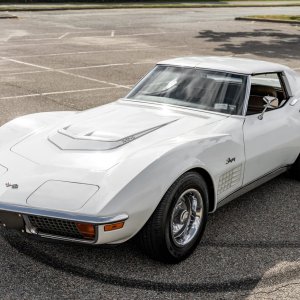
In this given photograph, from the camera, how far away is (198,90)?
489 cm

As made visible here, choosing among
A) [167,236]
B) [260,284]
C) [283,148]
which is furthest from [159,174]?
[283,148]

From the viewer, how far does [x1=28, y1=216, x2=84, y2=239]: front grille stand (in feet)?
11.0

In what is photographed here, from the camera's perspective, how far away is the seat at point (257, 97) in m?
4.97

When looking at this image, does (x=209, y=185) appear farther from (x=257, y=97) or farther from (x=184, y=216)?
(x=257, y=97)

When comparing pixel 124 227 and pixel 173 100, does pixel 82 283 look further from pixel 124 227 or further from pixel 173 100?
pixel 173 100

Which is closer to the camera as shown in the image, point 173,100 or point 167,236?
point 167,236

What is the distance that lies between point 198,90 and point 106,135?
4.02 feet

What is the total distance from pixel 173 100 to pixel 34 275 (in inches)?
85.9

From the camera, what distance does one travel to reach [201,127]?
14.2 feet

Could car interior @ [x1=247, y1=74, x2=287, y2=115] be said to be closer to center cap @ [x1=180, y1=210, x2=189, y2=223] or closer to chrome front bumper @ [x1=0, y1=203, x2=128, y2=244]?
center cap @ [x1=180, y1=210, x2=189, y2=223]

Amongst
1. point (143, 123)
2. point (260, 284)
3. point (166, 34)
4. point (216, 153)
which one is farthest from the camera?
point (166, 34)

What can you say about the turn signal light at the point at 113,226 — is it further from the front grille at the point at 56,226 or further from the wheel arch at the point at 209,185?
the wheel arch at the point at 209,185

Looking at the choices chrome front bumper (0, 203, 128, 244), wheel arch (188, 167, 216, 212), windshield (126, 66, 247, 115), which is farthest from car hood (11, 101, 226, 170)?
chrome front bumper (0, 203, 128, 244)

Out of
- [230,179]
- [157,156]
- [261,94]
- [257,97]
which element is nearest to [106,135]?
[157,156]
